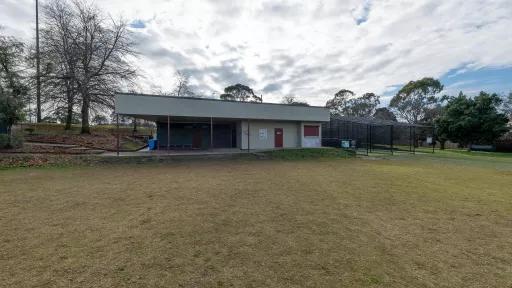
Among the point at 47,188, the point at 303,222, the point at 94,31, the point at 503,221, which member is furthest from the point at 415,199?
the point at 94,31

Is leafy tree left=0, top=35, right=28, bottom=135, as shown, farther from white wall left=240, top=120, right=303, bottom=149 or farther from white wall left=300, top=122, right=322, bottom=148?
white wall left=300, top=122, right=322, bottom=148

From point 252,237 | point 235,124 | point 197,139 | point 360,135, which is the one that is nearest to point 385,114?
point 360,135

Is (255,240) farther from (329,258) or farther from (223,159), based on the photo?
(223,159)

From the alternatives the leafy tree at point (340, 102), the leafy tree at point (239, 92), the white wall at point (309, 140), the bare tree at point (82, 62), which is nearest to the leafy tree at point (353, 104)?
the leafy tree at point (340, 102)

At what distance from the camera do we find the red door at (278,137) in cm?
2216

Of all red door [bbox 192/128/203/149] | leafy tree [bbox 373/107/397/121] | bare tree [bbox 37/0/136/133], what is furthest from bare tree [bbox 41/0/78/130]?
leafy tree [bbox 373/107/397/121]

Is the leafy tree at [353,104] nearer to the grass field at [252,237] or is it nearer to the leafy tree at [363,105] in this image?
the leafy tree at [363,105]

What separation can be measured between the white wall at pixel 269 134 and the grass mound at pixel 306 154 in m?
2.91

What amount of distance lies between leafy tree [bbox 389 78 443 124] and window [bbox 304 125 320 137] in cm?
3163

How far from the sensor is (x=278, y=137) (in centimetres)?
2228

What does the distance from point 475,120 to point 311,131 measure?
1923 centimetres

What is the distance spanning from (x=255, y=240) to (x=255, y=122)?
1768 centimetres

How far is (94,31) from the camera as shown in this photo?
21469mm

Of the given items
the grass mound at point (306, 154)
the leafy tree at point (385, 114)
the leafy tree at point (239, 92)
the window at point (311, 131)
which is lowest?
the grass mound at point (306, 154)
